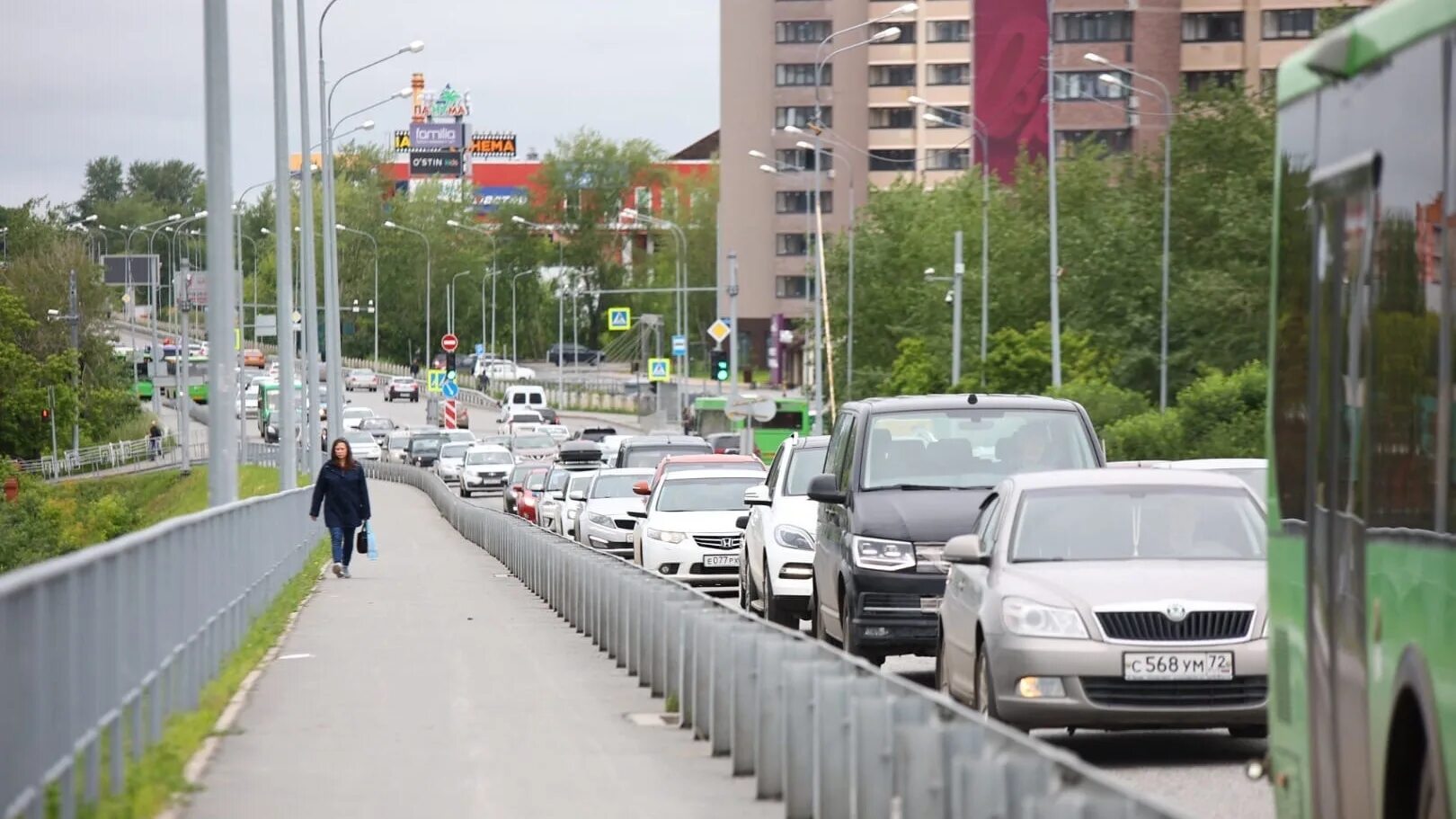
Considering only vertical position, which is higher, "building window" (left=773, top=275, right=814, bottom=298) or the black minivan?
"building window" (left=773, top=275, right=814, bottom=298)

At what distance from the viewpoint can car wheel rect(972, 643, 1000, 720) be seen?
12.9 m

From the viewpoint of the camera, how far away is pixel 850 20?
449 feet

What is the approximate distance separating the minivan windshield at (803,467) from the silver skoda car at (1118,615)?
411 inches

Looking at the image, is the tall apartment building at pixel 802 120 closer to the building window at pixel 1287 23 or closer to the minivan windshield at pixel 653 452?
the building window at pixel 1287 23

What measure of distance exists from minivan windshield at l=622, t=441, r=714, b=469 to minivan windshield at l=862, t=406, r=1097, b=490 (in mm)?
26298

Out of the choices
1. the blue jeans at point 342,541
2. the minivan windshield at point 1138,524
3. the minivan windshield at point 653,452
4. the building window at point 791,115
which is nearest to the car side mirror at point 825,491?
the minivan windshield at point 1138,524

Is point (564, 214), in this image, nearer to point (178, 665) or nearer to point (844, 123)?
point (844, 123)

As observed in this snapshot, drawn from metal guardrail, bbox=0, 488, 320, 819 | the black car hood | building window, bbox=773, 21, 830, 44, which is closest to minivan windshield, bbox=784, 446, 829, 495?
the black car hood

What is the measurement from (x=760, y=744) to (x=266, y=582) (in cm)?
1437

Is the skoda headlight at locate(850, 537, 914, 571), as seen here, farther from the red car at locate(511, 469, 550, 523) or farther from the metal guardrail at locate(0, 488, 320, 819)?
the red car at locate(511, 469, 550, 523)

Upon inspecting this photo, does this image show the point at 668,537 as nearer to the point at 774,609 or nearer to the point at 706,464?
the point at 706,464

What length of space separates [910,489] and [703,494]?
44.3ft

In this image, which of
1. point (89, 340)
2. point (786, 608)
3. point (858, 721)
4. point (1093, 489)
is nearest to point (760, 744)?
point (858, 721)

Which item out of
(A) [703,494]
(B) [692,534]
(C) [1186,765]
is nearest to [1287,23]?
(A) [703,494]
